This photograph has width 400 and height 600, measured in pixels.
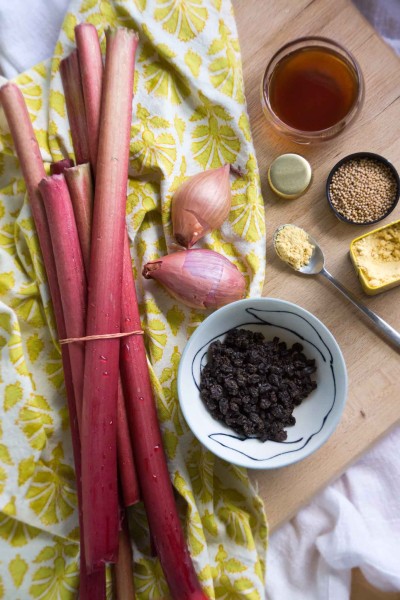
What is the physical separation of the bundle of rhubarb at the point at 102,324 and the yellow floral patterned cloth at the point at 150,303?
0.05 meters

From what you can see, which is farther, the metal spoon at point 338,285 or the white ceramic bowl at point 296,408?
the metal spoon at point 338,285

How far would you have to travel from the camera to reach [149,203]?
47.9 inches

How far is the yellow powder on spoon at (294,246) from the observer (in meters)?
1.19

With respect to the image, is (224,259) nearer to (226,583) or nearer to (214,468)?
(214,468)

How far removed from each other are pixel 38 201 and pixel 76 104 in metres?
0.21

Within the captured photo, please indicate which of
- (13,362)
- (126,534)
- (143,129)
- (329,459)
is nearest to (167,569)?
(126,534)

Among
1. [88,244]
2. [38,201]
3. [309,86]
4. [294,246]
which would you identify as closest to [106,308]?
[88,244]

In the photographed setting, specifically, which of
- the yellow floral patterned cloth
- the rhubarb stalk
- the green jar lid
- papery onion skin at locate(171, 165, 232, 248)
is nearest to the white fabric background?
the yellow floral patterned cloth

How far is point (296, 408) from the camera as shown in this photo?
3.71 ft

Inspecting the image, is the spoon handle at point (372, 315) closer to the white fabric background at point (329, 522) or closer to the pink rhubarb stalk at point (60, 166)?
the white fabric background at point (329, 522)

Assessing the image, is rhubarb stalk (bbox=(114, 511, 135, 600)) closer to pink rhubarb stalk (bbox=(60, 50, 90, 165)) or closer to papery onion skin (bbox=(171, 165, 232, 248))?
papery onion skin (bbox=(171, 165, 232, 248))

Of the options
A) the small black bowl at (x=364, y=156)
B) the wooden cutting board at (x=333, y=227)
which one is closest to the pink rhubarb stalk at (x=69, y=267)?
the wooden cutting board at (x=333, y=227)

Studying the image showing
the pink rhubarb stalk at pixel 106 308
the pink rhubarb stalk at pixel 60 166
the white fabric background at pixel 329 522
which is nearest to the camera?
the pink rhubarb stalk at pixel 106 308

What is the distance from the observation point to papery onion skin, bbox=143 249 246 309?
1.13 metres
